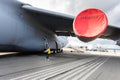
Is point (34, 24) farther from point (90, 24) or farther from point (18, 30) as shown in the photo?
point (90, 24)

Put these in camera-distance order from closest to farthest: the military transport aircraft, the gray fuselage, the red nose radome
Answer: the red nose radome < the military transport aircraft < the gray fuselage

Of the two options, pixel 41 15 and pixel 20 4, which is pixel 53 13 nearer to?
pixel 41 15

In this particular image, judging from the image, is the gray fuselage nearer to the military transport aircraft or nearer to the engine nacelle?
the military transport aircraft

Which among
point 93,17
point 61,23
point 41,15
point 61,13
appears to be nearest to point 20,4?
point 41,15

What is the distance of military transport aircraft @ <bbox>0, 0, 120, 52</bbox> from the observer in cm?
1020

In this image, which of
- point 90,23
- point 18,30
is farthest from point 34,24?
point 90,23

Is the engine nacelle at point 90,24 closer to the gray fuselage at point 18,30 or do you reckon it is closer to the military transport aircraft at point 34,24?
the military transport aircraft at point 34,24

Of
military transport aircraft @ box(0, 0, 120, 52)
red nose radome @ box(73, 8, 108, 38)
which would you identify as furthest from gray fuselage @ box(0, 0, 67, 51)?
red nose radome @ box(73, 8, 108, 38)

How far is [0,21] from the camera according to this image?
33.1 ft

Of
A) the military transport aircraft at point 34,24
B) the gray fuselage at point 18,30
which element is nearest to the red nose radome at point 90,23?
the military transport aircraft at point 34,24

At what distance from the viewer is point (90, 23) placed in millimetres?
10398

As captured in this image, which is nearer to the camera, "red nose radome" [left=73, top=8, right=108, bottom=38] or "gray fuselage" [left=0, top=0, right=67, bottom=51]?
"red nose radome" [left=73, top=8, right=108, bottom=38]

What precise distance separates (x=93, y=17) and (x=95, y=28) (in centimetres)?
62

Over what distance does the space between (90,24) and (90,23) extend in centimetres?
6
